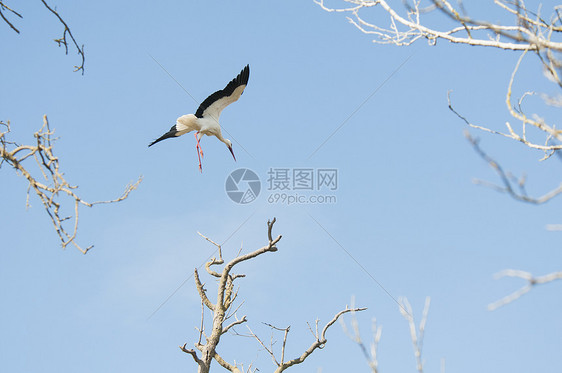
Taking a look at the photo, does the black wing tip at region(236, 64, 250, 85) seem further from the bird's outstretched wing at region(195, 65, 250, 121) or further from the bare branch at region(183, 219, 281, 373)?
the bare branch at region(183, 219, 281, 373)

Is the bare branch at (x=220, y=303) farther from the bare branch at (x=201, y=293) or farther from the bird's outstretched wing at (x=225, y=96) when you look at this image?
the bird's outstretched wing at (x=225, y=96)

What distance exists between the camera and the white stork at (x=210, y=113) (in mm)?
7684

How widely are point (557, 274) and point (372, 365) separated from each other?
618mm

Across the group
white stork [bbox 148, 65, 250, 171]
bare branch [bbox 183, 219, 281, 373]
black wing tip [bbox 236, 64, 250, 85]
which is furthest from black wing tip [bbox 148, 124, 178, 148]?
bare branch [bbox 183, 219, 281, 373]

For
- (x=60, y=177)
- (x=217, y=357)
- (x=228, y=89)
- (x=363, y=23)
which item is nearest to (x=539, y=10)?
(x=363, y=23)

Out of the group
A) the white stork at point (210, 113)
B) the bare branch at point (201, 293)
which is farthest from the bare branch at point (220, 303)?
the white stork at point (210, 113)

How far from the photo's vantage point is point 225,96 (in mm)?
7758

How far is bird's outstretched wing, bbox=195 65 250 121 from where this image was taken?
7.69 metres

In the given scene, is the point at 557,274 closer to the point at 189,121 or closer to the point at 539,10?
the point at 539,10

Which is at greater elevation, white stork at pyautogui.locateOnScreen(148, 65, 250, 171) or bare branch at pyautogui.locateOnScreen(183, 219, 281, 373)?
white stork at pyautogui.locateOnScreen(148, 65, 250, 171)

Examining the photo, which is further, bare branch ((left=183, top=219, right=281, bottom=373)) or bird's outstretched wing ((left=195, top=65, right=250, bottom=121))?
bird's outstretched wing ((left=195, top=65, right=250, bottom=121))

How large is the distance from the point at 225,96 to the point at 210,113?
1.30ft

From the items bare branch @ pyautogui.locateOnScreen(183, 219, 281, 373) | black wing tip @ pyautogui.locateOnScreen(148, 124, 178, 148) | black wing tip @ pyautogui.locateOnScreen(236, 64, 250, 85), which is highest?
black wing tip @ pyautogui.locateOnScreen(236, 64, 250, 85)

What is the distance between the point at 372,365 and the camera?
1.71m
